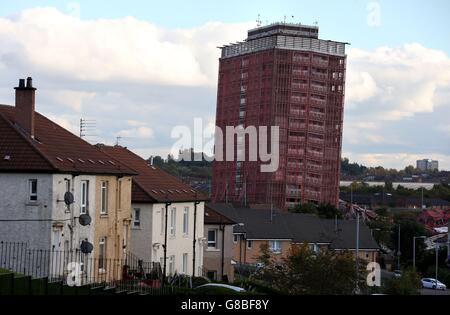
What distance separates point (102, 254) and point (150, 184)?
11.4m

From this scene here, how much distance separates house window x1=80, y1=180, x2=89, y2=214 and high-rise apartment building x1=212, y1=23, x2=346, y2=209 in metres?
115

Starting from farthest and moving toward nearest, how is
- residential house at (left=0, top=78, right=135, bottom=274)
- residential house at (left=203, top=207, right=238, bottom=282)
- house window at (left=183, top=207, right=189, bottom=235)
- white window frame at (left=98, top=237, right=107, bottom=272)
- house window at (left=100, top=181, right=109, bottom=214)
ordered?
1. residential house at (left=203, top=207, right=238, bottom=282)
2. house window at (left=183, top=207, right=189, bottom=235)
3. house window at (left=100, top=181, right=109, bottom=214)
4. white window frame at (left=98, top=237, right=107, bottom=272)
5. residential house at (left=0, top=78, right=135, bottom=274)

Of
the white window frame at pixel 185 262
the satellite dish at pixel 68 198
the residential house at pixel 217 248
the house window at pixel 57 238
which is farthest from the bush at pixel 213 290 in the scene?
the residential house at pixel 217 248

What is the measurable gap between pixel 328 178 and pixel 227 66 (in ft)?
81.5

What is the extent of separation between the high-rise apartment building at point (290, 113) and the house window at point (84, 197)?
11526 cm

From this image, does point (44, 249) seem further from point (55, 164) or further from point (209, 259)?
point (209, 259)

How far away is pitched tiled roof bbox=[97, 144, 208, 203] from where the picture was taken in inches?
2068

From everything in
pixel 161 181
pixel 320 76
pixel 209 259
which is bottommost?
pixel 209 259

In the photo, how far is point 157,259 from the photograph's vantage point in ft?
174

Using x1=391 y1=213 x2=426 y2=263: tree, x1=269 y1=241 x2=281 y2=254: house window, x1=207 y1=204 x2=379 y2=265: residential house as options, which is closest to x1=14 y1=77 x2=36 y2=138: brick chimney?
x1=207 y1=204 x2=379 y2=265: residential house

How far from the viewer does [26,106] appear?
135 feet

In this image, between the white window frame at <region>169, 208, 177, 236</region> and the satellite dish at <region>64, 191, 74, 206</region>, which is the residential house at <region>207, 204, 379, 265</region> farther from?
the satellite dish at <region>64, 191, 74, 206</region>
